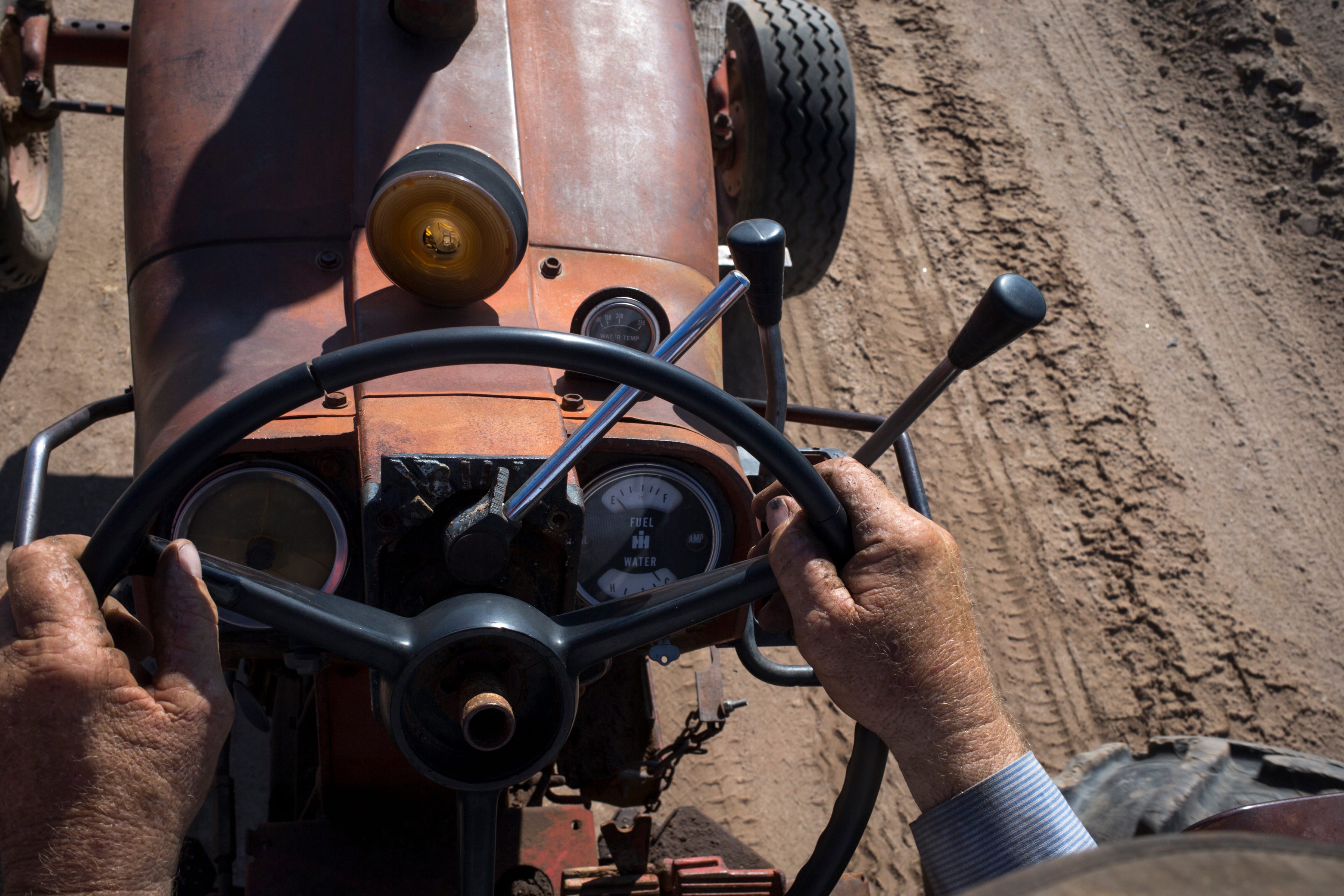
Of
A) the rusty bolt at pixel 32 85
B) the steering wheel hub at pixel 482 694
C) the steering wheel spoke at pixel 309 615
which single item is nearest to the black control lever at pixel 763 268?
the steering wheel hub at pixel 482 694

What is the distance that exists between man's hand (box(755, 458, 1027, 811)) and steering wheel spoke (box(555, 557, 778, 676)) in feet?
0.14

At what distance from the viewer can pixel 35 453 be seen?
5.92 ft

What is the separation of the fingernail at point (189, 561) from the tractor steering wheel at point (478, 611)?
3cm

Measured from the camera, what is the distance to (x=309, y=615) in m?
1.08

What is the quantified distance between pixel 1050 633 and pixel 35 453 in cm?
295

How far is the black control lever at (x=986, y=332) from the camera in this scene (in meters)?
1.32

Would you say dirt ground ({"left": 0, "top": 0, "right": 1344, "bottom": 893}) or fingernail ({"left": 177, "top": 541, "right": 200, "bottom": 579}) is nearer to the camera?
fingernail ({"left": 177, "top": 541, "right": 200, "bottom": 579})

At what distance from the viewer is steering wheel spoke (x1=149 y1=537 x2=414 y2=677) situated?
1.08 meters

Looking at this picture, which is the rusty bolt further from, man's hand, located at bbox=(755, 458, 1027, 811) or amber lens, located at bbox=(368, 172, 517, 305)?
man's hand, located at bbox=(755, 458, 1027, 811)

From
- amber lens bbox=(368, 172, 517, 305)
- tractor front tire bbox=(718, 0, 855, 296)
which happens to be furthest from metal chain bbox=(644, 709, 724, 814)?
tractor front tire bbox=(718, 0, 855, 296)

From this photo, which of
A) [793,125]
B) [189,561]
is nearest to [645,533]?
[189,561]

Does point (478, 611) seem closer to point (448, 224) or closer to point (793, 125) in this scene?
point (448, 224)

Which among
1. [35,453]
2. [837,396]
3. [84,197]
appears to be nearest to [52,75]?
[84,197]

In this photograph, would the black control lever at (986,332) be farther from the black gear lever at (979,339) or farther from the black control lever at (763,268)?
the black control lever at (763,268)
